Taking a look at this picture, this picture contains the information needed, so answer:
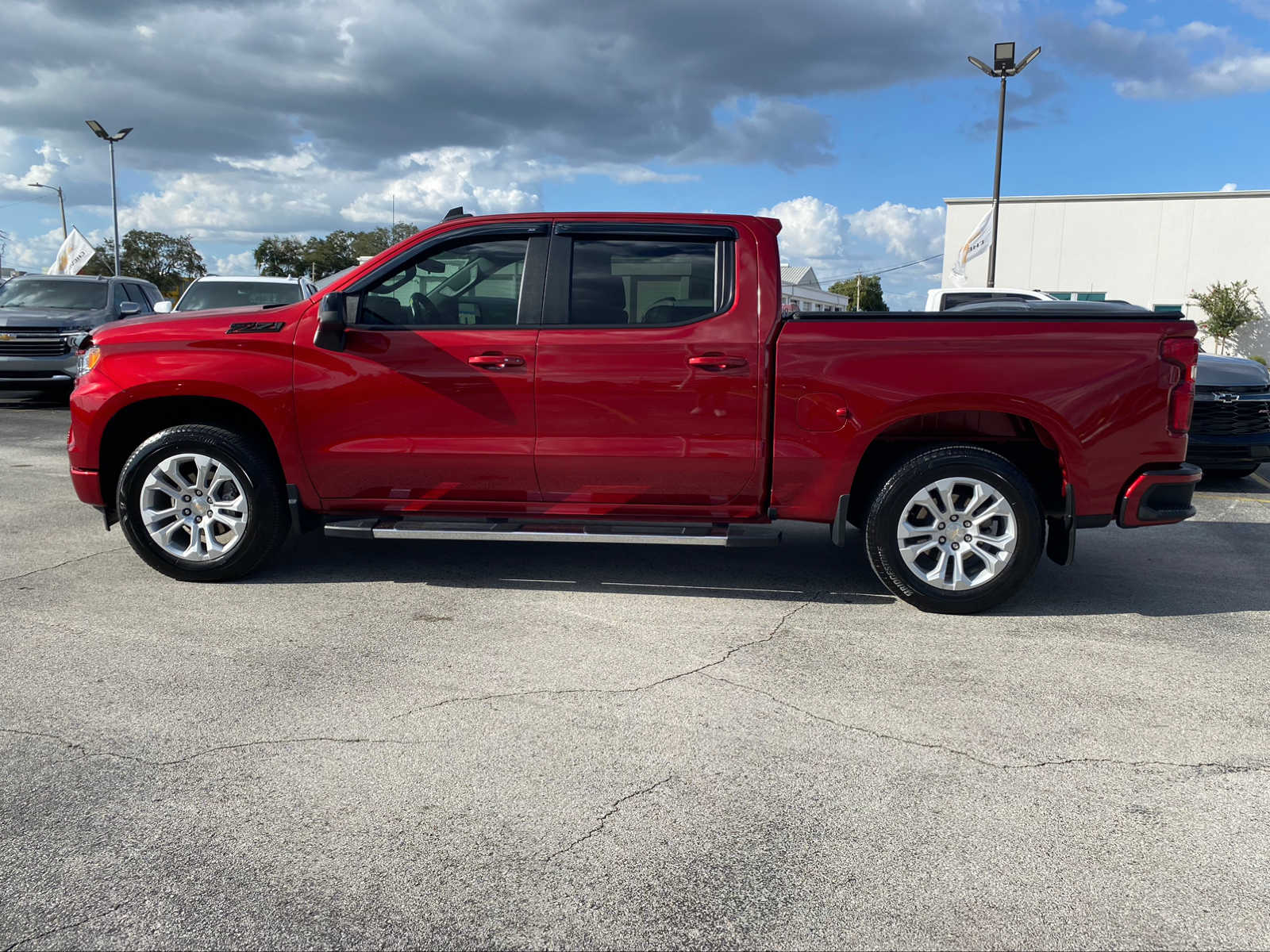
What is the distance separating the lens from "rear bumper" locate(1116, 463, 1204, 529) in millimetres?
4977

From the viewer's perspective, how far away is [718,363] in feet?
16.5

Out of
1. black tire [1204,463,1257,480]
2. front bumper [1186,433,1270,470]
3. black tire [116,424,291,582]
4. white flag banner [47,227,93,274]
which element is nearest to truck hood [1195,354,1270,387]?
front bumper [1186,433,1270,470]

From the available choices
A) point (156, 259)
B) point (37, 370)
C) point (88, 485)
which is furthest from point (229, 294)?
point (156, 259)

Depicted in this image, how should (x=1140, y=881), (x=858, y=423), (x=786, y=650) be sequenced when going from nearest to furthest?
(x=1140, y=881) < (x=786, y=650) < (x=858, y=423)

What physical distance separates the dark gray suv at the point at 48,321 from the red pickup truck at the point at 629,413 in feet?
34.1

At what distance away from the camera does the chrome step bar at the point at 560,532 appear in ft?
16.5

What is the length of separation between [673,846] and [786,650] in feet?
5.89

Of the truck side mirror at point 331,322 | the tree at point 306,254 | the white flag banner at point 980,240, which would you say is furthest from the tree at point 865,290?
the truck side mirror at point 331,322

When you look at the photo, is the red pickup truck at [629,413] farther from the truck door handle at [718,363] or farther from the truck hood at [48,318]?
the truck hood at [48,318]

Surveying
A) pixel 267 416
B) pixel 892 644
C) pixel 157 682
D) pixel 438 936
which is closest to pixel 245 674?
pixel 157 682

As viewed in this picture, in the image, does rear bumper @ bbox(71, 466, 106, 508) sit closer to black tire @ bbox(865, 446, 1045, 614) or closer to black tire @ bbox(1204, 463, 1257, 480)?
black tire @ bbox(865, 446, 1045, 614)

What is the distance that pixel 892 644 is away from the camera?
464 centimetres

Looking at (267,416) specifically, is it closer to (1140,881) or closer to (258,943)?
(258,943)

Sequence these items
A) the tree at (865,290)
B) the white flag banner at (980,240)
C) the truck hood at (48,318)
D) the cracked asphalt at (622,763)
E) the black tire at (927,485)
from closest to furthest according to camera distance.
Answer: the cracked asphalt at (622,763) < the black tire at (927,485) < the truck hood at (48,318) < the white flag banner at (980,240) < the tree at (865,290)
